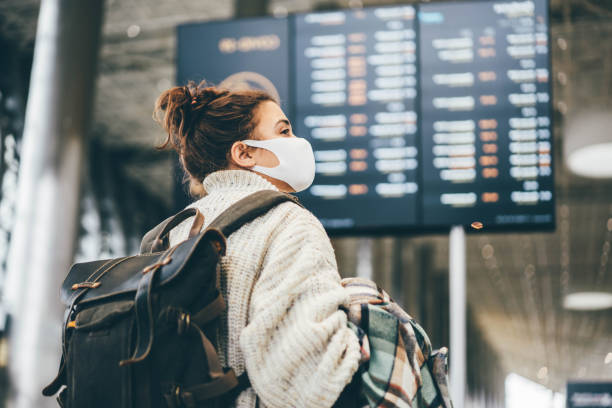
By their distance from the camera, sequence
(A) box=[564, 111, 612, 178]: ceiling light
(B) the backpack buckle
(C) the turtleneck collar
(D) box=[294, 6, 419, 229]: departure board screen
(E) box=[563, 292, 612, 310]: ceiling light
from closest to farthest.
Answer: (B) the backpack buckle < (C) the turtleneck collar < (D) box=[294, 6, 419, 229]: departure board screen < (A) box=[564, 111, 612, 178]: ceiling light < (E) box=[563, 292, 612, 310]: ceiling light

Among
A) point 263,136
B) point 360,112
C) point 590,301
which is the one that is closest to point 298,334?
point 263,136

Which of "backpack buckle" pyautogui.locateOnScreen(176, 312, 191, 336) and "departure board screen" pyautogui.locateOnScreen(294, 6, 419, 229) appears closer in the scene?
"backpack buckle" pyautogui.locateOnScreen(176, 312, 191, 336)

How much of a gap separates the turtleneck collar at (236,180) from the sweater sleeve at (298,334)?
0.33 m

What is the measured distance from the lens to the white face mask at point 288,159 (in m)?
1.92

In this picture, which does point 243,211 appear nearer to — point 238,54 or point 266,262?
point 266,262

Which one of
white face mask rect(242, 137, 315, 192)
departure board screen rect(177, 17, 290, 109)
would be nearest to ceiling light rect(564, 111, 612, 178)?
departure board screen rect(177, 17, 290, 109)

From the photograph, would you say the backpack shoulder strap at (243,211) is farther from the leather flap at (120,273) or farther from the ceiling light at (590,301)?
the ceiling light at (590,301)

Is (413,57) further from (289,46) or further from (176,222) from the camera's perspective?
(176,222)

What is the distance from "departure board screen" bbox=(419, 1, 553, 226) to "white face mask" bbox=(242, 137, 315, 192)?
6.71 feet

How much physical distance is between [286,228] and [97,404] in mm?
537

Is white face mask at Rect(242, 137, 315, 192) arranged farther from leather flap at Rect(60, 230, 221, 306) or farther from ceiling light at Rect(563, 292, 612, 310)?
ceiling light at Rect(563, 292, 612, 310)

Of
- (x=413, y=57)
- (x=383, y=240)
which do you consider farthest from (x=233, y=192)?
(x=383, y=240)

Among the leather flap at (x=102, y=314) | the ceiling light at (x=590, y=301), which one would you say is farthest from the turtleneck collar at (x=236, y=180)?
the ceiling light at (x=590, y=301)

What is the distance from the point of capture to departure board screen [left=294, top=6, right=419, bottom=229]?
3.97 m
